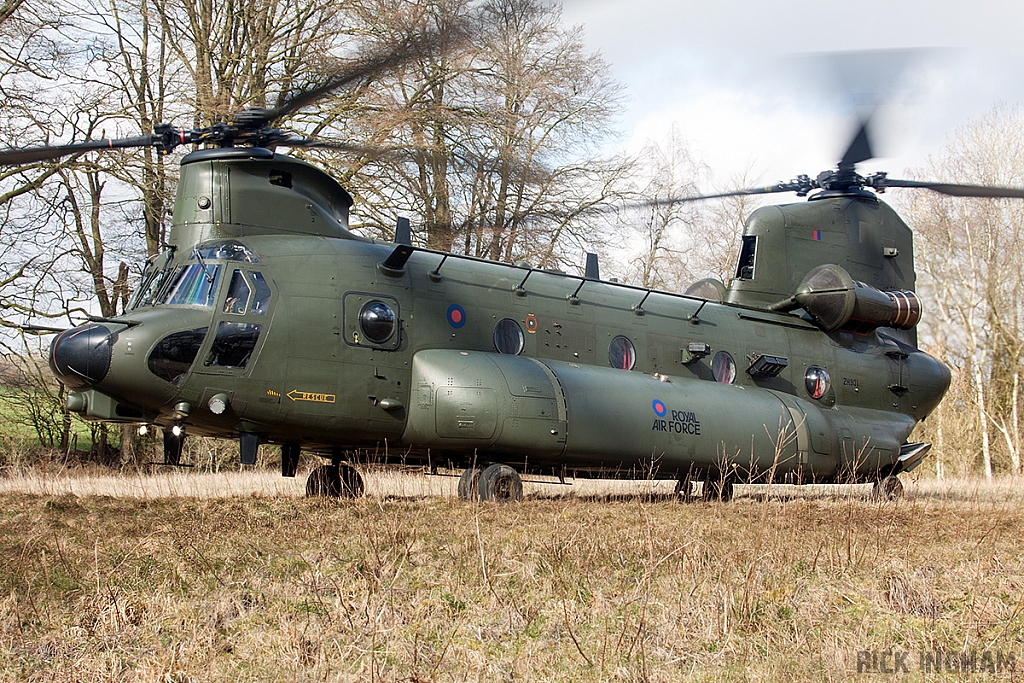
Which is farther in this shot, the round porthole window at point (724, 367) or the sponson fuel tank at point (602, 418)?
the round porthole window at point (724, 367)

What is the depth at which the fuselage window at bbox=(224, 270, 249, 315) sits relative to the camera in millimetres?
10992

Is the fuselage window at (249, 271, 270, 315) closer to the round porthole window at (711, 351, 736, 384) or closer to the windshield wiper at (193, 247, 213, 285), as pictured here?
the windshield wiper at (193, 247, 213, 285)

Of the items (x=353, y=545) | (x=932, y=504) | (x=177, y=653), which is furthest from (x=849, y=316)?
(x=177, y=653)

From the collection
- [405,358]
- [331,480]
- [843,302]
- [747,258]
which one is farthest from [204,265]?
[843,302]

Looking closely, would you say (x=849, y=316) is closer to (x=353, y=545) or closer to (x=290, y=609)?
(x=353, y=545)

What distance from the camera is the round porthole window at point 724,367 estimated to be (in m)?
15.1

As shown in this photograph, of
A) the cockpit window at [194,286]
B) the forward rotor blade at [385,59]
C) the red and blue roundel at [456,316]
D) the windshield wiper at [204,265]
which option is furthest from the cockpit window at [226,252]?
the red and blue roundel at [456,316]

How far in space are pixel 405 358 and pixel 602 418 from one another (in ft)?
8.72

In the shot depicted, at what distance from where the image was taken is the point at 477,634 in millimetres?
4812

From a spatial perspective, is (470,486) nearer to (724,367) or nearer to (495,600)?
(724,367)

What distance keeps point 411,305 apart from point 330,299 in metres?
1.09

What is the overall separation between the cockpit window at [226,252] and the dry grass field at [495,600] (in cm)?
361

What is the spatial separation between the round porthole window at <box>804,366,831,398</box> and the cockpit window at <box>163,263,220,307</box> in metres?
9.86

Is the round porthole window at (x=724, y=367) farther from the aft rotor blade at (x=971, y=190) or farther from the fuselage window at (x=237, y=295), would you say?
the fuselage window at (x=237, y=295)
